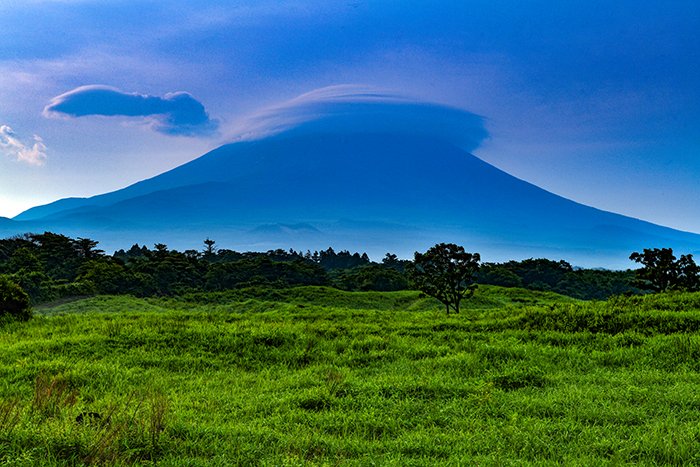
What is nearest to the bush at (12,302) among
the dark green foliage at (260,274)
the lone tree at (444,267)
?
the lone tree at (444,267)

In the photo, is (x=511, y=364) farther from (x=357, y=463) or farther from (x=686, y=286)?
(x=686, y=286)

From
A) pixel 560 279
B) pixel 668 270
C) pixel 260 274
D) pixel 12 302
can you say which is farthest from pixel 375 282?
pixel 12 302

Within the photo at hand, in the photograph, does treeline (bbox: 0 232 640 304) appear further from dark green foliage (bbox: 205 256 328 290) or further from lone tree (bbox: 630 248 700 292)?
lone tree (bbox: 630 248 700 292)

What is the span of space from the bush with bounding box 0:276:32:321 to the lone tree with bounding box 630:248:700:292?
28.5m

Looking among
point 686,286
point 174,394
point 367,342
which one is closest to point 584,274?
point 686,286

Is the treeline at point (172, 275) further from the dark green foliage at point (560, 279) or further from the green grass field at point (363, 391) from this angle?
the green grass field at point (363, 391)

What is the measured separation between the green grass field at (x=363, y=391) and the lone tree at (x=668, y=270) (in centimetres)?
1150

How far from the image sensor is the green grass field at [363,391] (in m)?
5.56

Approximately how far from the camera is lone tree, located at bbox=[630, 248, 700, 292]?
25.6 metres

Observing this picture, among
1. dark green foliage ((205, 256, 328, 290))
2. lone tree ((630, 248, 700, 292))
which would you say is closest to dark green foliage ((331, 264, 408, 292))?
dark green foliage ((205, 256, 328, 290))

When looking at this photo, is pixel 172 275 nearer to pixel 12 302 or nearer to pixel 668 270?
pixel 12 302

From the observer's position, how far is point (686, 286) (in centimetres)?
2538

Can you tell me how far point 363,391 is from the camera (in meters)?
8.29

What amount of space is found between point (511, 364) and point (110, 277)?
5557 cm
